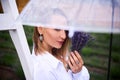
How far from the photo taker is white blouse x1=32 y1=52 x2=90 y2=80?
2529mm

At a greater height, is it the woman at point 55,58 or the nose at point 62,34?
the nose at point 62,34

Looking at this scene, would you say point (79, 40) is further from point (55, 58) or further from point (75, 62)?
point (55, 58)

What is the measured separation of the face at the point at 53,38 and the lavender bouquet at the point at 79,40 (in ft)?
0.34

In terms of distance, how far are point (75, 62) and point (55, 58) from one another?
0.68 feet

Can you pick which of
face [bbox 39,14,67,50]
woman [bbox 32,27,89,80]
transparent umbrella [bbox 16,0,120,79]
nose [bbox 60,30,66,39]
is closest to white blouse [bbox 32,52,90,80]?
woman [bbox 32,27,89,80]

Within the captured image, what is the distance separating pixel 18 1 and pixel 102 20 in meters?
0.91

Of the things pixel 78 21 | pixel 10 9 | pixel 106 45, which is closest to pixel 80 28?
pixel 78 21

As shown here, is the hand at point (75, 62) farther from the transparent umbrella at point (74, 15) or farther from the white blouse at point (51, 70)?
the transparent umbrella at point (74, 15)

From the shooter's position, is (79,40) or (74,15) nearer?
(74,15)

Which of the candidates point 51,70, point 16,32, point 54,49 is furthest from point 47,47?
point 16,32

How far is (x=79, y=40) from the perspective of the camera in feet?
7.98

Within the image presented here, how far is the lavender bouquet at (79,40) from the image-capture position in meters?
2.39

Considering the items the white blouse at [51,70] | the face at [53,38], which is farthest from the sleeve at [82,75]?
the face at [53,38]

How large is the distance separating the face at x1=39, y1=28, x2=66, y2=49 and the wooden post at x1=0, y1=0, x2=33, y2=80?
0.23 m
